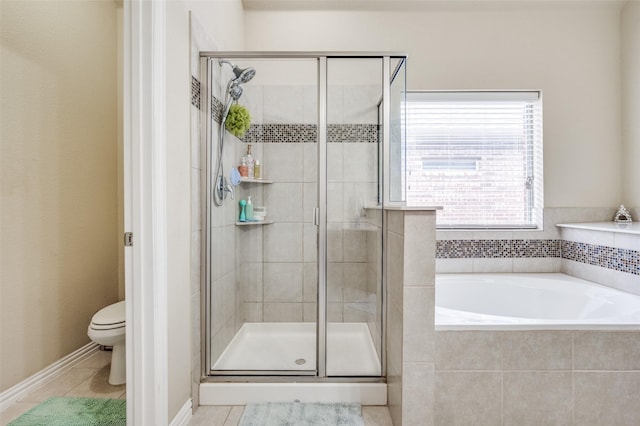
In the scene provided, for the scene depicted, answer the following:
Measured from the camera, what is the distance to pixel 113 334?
74.0 inches

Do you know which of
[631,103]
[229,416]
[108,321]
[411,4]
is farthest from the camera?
[411,4]

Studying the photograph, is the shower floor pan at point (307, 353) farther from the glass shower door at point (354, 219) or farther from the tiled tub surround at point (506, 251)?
the tiled tub surround at point (506, 251)

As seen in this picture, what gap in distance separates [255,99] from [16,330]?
6.28 ft

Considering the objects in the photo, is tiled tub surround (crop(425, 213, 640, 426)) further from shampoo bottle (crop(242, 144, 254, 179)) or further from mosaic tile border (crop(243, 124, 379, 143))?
shampoo bottle (crop(242, 144, 254, 179))

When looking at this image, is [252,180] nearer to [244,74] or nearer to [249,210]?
[249,210]

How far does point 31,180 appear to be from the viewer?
1.93 metres

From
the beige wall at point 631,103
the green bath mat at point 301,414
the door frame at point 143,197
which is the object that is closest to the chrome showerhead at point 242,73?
the door frame at point 143,197

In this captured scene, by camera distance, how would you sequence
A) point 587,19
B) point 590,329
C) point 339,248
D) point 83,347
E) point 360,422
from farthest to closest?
point 587,19 → point 83,347 → point 339,248 → point 360,422 → point 590,329

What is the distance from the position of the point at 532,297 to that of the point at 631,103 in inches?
67.7

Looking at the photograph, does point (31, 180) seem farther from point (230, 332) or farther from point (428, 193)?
point (428, 193)

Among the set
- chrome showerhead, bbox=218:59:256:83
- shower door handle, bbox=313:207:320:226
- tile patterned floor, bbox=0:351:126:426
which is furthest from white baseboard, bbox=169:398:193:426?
chrome showerhead, bbox=218:59:256:83

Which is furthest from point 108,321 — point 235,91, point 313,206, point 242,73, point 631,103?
point 631,103

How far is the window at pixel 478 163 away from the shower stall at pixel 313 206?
699 millimetres

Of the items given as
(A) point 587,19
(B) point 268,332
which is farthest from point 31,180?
(A) point 587,19
